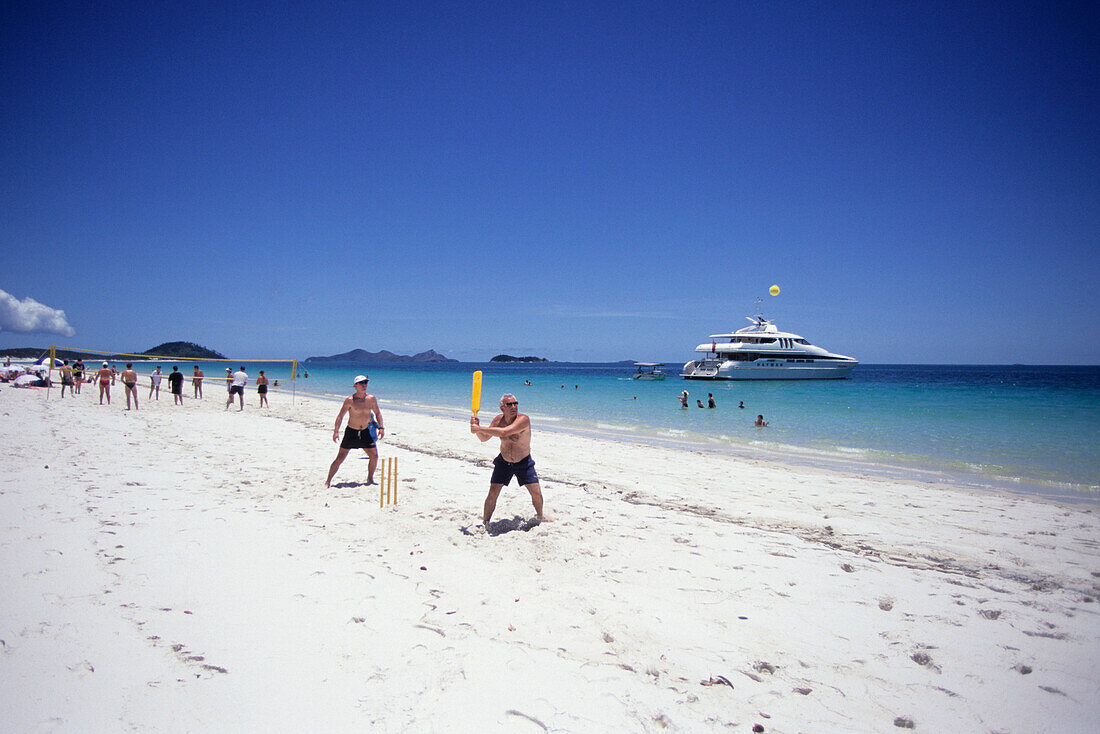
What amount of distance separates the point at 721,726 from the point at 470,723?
1.27 m

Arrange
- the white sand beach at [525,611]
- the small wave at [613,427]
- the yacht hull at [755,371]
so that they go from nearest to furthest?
the white sand beach at [525,611] → the small wave at [613,427] → the yacht hull at [755,371]

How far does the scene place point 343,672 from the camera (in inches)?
117

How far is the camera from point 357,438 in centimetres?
702

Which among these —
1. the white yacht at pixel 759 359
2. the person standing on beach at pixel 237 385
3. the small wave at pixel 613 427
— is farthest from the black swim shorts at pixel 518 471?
the white yacht at pixel 759 359

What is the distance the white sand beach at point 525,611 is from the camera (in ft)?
9.02

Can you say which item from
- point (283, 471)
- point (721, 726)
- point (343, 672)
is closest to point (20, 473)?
point (283, 471)

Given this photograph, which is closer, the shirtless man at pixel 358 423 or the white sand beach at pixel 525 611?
the white sand beach at pixel 525 611

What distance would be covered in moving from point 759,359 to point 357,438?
49.5m

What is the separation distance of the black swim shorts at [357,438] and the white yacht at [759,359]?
47.3 m

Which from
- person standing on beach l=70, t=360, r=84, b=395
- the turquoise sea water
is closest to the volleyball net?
person standing on beach l=70, t=360, r=84, b=395

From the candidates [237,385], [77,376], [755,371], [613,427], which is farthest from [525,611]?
[755,371]

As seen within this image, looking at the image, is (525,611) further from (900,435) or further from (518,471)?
(900,435)

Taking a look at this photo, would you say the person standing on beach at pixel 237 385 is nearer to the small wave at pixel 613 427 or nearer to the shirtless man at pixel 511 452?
the small wave at pixel 613 427

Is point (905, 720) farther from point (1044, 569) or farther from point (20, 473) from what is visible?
point (20, 473)
